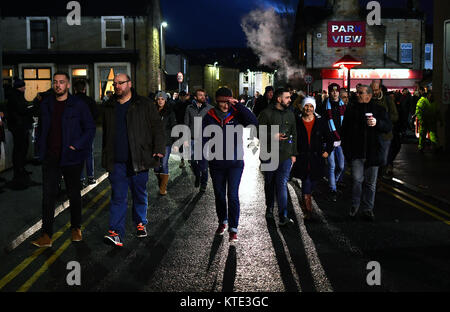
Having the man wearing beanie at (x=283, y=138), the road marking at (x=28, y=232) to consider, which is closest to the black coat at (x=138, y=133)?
the road marking at (x=28, y=232)

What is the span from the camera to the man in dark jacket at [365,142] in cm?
789

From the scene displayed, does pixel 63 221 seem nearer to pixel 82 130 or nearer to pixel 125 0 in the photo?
pixel 82 130

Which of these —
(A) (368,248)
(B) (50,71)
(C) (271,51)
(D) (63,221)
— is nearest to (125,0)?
(B) (50,71)

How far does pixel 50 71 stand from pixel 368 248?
3085 centimetres

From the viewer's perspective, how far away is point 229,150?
22.1 feet

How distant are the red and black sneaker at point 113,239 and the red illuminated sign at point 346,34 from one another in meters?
38.8

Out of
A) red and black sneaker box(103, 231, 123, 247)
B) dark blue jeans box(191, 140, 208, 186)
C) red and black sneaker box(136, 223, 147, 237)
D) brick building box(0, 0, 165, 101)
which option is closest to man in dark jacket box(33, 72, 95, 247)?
red and black sneaker box(103, 231, 123, 247)

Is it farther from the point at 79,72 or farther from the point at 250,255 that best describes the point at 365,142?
the point at 79,72

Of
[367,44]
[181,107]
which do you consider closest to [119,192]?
[181,107]

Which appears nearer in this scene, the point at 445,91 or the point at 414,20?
the point at 445,91

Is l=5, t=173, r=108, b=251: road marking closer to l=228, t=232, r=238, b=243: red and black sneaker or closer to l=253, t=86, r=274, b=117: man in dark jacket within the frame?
l=228, t=232, r=238, b=243: red and black sneaker

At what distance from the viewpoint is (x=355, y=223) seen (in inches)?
305
